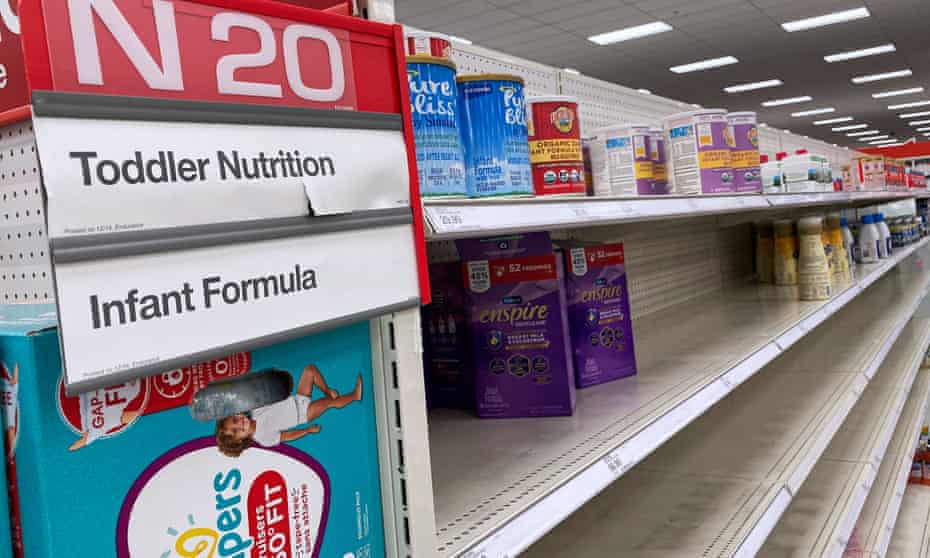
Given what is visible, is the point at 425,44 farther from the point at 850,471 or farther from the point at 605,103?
the point at 850,471

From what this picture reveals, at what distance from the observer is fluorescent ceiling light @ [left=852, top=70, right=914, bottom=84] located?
12516mm

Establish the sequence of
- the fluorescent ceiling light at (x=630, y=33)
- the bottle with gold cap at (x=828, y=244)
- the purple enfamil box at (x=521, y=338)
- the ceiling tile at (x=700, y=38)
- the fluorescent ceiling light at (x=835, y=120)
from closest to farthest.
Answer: the purple enfamil box at (x=521, y=338) → the bottle with gold cap at (x=828, y=244) → the ceiling tile at (x=700, y=38) → the fluorescent ceiling light at (x=630, y=33) → the fluorescent ceiling light at (x=835, y=120)

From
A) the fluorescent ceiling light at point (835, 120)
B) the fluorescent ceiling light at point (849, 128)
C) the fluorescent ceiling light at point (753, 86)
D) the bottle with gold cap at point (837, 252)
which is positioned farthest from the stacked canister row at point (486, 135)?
the fluorescent ceiling light at point (849, 128)

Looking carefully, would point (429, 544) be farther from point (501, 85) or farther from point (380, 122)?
point (501, 85)

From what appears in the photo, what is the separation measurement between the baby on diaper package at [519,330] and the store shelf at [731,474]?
1.32 feet

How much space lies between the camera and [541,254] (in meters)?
1.37

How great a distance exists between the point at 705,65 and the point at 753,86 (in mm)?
2373

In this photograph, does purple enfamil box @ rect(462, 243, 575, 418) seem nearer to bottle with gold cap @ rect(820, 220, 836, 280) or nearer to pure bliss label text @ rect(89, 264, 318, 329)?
pure bliss label text @ rect(89, 264, 318, 329)

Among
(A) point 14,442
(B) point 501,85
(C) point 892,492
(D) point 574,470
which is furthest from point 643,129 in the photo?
(C) point 892,492

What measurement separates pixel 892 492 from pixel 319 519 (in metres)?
3.49

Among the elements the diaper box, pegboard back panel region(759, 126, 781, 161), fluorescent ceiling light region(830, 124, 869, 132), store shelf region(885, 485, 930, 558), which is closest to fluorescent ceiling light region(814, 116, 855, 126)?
fluorescent ceiling light region(830, 124, 869, 132)

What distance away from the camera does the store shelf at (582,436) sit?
0.90m

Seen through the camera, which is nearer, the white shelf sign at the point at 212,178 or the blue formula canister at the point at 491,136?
the white shelf sign at the point at 212,178

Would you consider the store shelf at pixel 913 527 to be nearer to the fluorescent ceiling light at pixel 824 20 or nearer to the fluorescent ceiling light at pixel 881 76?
the fluorescent ceiling light at pixel 824 20
